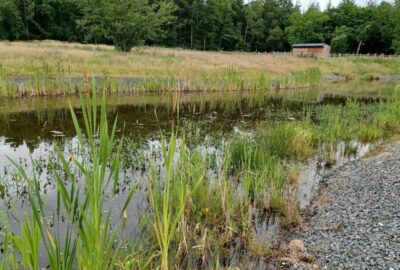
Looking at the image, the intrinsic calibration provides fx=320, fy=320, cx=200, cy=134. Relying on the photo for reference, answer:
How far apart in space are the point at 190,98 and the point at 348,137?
1028 cm

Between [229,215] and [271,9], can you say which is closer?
[229,215]

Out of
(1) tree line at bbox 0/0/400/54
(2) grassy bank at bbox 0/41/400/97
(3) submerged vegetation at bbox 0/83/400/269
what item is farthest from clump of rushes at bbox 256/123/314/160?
(1) tree line at bbox 0/0/400/54

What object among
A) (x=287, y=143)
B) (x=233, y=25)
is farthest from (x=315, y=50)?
(x=287, y=143)

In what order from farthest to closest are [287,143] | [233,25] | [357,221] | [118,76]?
[233,25] < [118,76] < [287,143] < [357,221]

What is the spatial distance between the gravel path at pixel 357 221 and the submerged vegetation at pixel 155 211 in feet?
1.70

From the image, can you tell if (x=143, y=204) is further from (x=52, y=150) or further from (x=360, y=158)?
(x=360, y=158)

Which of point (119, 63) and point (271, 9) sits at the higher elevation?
point (271, 9)

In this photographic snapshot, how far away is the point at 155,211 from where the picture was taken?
383 cm

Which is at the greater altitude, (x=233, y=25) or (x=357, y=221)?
(x=233, y=25)

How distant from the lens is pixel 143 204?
552cm

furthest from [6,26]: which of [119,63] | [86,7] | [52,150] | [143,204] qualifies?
[143,204]

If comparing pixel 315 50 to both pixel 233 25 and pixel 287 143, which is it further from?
pixel 287 143

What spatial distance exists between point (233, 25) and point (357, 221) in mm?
81853

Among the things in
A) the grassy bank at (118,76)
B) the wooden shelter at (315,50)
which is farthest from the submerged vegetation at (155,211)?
the wooden shelter at (315,50)
